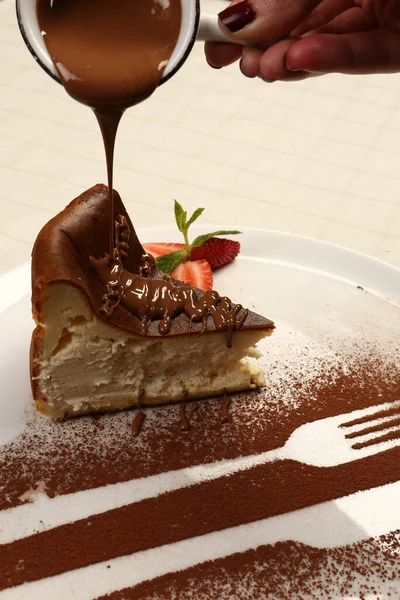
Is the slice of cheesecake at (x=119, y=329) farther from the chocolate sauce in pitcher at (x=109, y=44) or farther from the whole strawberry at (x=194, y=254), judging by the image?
the chocolate sauce in pitcher at (x=109, y=44)

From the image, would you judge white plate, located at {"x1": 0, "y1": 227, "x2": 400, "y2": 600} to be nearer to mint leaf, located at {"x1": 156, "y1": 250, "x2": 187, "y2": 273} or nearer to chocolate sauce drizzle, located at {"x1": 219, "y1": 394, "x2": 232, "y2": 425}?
mint leaf, located at {"x1": 156, "y1": 250, "x2": 187, "y2": 273}

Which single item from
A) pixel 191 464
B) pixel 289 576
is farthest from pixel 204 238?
pixel 289 576

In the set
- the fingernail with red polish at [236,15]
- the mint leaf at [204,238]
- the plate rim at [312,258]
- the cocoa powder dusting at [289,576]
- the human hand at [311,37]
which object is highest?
the fingernail with red polish at [236,15]

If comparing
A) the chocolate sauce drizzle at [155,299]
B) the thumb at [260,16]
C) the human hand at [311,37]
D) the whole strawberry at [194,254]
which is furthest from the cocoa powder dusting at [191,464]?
the thumb at [260,16]

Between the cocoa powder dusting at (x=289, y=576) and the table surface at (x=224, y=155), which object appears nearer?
the cocoa powder dusting at (x=289, y=576)

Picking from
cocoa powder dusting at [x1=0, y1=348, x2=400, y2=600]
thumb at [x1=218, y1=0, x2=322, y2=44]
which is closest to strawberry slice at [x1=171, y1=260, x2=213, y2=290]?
cocoa powder dusting at [x1=0, y1=348, x2=400, y2=600]

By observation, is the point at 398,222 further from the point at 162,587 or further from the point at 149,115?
the point at 162,587

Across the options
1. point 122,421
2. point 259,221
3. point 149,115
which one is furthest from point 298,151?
point 122,421
